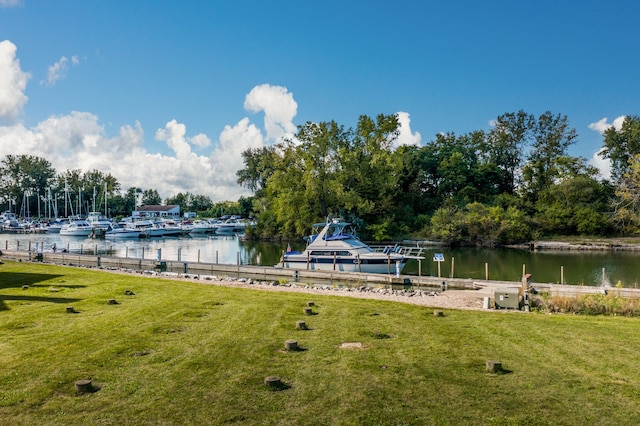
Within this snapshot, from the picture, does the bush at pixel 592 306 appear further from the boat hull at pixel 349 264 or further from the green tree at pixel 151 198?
the green tree at pixel 151 198

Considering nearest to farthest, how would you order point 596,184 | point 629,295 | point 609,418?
point 609,418 → point 629,295 → point 596,184

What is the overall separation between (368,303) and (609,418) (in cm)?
1041

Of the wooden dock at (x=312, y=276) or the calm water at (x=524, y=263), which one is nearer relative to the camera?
the wooden dock at (x=312, y=276)

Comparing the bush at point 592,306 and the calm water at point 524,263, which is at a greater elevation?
the bush at point 592,306

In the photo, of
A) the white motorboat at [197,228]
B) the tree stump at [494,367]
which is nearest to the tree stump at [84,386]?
the tree stump at [494,367]

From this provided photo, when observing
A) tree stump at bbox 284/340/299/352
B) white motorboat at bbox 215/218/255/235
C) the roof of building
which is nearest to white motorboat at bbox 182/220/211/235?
white motorboat at bbox 215/218/255/235

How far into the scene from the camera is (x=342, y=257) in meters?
31.8

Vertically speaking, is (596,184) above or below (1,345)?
above

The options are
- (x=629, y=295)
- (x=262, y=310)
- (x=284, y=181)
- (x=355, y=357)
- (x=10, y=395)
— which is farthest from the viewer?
(x=284, y=181)

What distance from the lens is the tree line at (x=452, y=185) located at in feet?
194

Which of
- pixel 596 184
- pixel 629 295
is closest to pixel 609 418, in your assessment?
pixel 629 295

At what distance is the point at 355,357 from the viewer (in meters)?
8.32

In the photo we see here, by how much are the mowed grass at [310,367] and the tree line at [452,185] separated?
4486 cm

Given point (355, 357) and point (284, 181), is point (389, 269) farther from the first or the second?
point (284, 181)
